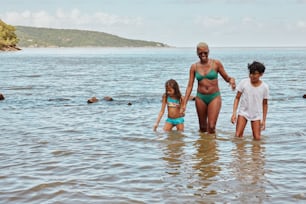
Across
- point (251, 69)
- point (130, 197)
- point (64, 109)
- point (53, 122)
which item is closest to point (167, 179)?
point (130, 197)

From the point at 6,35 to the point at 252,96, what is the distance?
14528 centimetres

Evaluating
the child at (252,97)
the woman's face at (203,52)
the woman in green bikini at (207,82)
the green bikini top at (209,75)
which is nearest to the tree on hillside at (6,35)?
the woman in green bikini at (207,82)

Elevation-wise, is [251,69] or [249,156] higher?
[251,69]

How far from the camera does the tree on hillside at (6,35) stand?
→ 14262 cm

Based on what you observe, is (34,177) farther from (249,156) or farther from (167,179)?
(249,156)

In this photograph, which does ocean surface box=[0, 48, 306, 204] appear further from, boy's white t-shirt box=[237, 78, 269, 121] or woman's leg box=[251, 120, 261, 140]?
boy's white t-shirt box=[237, 78, 269, 121]

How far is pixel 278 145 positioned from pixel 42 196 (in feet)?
16.5

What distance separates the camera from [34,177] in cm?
750

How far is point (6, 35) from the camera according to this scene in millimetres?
147250

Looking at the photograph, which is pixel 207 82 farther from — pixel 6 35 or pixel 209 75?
pixel 6 35

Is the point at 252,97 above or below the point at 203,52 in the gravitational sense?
below

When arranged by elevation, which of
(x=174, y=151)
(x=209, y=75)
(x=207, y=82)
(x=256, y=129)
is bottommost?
(x=174, y=151)

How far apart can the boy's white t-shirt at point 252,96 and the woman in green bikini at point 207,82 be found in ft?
0.67

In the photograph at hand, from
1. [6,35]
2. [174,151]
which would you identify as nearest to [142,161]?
[174,151]
